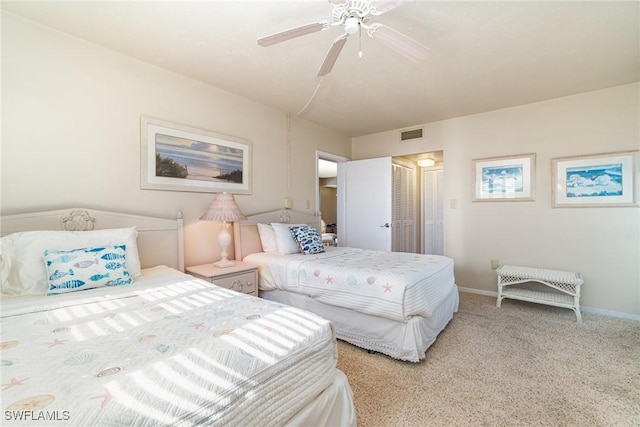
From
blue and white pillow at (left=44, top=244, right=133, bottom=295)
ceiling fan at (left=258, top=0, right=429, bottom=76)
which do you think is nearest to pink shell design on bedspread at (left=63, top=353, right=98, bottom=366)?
blue and white pillow at (left=44, top=244, right=133, bottom=295)

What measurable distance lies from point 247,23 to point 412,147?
3.19 m

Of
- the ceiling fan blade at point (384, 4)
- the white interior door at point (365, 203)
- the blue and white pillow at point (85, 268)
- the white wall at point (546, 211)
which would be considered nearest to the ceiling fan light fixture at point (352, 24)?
the ceiling fan blade at point (384, 4)

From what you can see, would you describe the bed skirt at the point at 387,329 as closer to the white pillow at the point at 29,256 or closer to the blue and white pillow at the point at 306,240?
the blue and white pillow at the point at 306,240

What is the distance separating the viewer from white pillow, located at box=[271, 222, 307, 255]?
317cm

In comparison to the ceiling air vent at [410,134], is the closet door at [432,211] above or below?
below

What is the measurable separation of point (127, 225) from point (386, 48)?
2584 millimetres

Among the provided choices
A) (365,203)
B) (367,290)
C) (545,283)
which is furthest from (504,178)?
(367,290)

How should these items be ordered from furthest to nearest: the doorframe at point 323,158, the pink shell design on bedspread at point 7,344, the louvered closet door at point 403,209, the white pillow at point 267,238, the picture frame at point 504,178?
the louvered closet door at point 403,209, the doorframe at point 323,158, the picture frame at point 504,178, the white pillow at point 267,238, the pink shell design on bedspread at point 7,344

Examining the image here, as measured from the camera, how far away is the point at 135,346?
1016 mm

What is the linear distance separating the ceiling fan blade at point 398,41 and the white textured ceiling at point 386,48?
0.32 metres

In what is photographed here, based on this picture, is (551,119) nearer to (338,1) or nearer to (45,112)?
(338,1)

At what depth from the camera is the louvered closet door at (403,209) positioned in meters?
4.62

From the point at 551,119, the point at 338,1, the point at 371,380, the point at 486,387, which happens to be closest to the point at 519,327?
the point at 486,387

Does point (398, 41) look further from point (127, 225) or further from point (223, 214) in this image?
point (127, 225)
